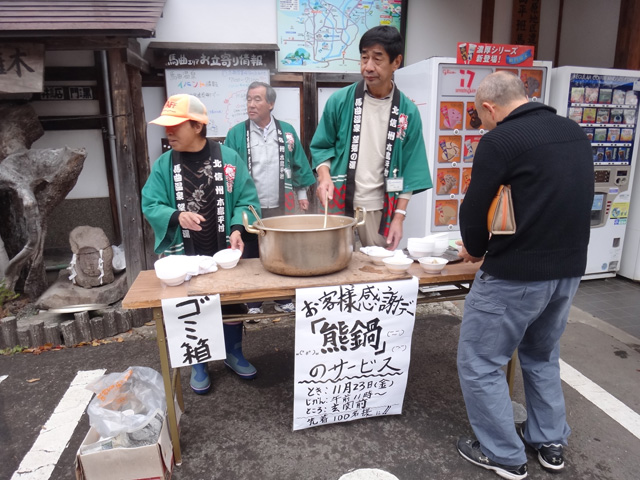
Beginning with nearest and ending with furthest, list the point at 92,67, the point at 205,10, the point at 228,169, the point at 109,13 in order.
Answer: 1. the point at 228,169
2. the point at 109,13
3. the point at 205,10
4. the point at 92,67

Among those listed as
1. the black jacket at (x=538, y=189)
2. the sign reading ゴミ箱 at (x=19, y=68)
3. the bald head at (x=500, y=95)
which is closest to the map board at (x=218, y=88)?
the sign reading ゴミ箱 at (x=19, y=68)

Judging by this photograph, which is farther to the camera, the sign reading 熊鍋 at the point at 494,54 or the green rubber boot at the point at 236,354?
the sign reading 熊鍋 at the point at 494,54

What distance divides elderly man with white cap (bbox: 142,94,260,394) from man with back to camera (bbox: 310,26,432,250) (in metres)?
0.73

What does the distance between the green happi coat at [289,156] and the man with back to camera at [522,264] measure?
2.53 meters

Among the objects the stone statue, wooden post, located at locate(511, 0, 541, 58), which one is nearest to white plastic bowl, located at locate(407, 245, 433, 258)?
the stone statue

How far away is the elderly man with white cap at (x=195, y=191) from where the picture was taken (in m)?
3.04

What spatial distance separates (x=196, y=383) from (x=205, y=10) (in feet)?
14.6

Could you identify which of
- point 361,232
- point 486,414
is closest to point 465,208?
point 486,414

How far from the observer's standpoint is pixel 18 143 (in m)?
4.77

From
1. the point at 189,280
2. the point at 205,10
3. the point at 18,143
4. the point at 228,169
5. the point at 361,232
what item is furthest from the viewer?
the point at 205,10

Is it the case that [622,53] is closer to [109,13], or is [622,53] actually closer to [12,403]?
[109,13]

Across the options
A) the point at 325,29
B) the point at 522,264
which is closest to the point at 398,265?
the point at 522,264

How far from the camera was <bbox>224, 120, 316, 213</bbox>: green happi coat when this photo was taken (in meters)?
4.60

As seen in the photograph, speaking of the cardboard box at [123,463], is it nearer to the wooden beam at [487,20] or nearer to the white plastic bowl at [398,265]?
the white plastic bowl at [398,265]
